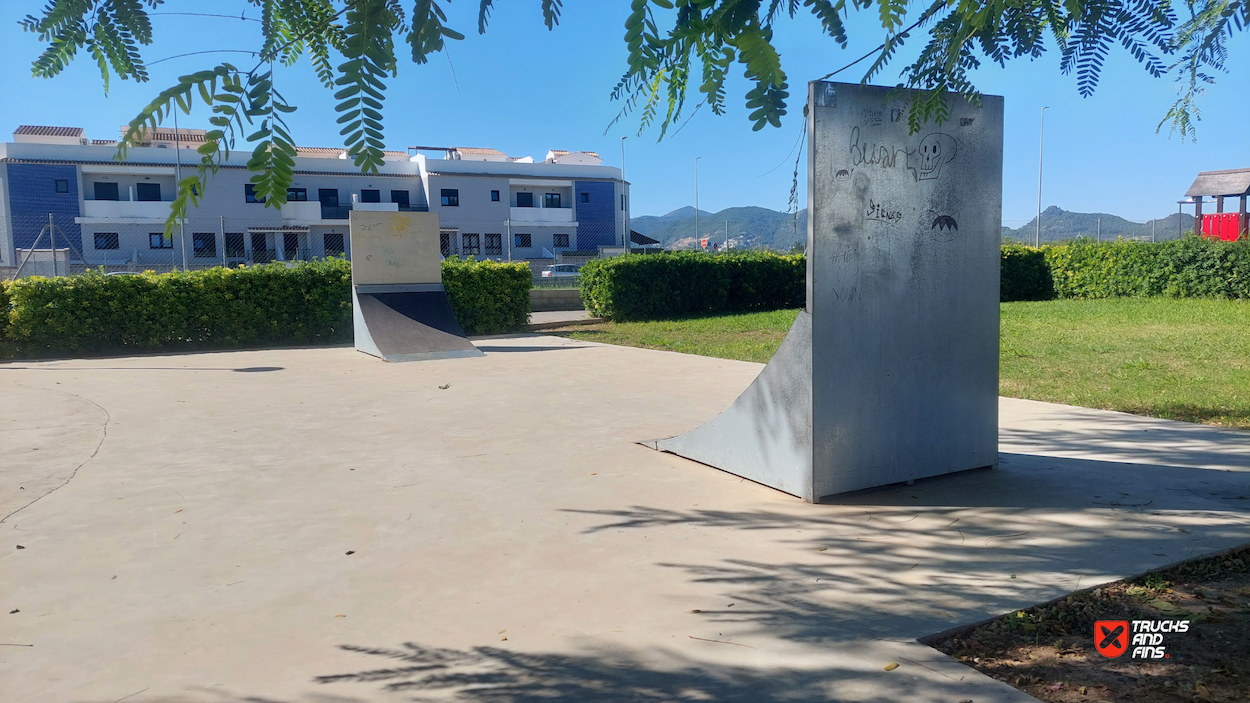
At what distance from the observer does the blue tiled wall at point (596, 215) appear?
153 feet

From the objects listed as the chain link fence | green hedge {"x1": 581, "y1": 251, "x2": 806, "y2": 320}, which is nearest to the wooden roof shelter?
green hedge {"x1": 581, "y1": 251, "x2": 806, "y2": 320}

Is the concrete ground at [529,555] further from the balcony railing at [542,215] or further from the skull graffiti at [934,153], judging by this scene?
the balcony railing at [542,215]

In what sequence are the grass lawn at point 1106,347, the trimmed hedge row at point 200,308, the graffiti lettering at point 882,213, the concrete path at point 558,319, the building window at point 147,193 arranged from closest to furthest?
the graffiti lettering at point 882,213, the grass lawn at point 1106,347, the trimmed hedge row at point 200,308, the concrete path at point 558,319, the building window at point 147,193

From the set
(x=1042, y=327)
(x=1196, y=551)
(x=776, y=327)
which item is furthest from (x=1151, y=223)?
(x=1196, y=551)

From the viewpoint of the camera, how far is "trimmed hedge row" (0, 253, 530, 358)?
1236 cm

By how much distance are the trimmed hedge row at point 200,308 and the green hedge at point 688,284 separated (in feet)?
10.2

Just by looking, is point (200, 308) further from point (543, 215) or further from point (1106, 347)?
point (543, 215)

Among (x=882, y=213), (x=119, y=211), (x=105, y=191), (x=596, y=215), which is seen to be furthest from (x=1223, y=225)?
(x=105, y=191)

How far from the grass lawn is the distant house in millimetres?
6556

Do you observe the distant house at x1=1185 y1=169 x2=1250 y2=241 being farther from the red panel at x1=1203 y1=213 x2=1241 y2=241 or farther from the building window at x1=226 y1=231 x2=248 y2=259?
the building window at x1=226 y1=231 x2=248 y2=259

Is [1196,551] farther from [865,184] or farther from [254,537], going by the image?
[254,537]

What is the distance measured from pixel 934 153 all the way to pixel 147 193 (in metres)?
39.8

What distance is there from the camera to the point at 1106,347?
10922 millimetres

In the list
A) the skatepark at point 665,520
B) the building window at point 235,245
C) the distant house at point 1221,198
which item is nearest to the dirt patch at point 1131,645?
the skatepark at point 665,520
